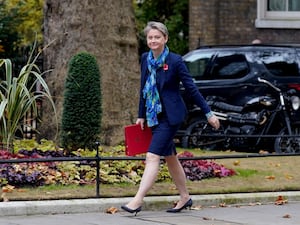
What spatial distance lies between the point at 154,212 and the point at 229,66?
699cm

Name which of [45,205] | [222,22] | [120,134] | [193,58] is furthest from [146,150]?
[222,22]

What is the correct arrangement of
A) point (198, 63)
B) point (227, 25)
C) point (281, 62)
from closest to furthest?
point (281, 62), point (198, 63), point (227, 25)

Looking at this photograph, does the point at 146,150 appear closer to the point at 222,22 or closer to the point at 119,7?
the point at 119,7

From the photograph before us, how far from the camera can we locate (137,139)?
31.6ft

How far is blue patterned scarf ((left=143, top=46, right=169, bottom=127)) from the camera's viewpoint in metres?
9.30

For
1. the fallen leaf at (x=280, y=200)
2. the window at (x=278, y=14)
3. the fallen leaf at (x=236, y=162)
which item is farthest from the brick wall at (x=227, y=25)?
the fallen leaf at (x=280, y=200)

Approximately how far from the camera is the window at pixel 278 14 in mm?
22516

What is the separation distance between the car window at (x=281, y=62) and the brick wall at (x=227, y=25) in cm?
637

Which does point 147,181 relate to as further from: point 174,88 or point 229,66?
point 229,66

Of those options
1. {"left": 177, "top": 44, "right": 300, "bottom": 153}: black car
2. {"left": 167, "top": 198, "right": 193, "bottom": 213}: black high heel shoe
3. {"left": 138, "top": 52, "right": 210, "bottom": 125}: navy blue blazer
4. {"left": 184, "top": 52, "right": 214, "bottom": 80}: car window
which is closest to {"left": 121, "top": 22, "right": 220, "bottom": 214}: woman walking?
{"left": 138, "top": 52, "right": 210, "bottom": 125}: navy blue blazer

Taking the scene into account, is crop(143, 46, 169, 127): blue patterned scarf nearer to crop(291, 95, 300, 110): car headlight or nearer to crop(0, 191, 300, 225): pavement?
crop(0, 191, 300, 225): pavement

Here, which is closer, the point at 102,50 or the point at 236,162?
the point at 236,162

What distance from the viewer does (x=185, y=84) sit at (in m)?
9.28

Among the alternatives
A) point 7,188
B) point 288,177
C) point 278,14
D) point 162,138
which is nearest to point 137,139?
point 162,138
